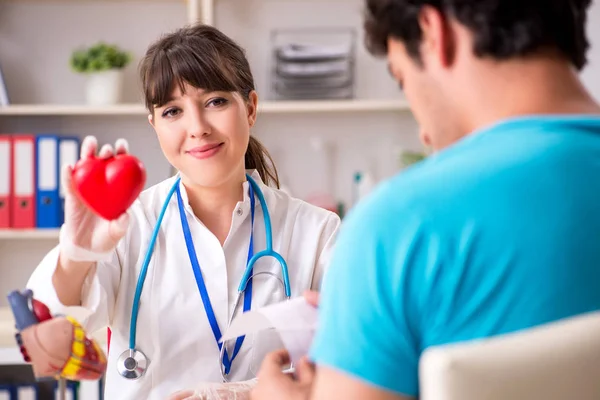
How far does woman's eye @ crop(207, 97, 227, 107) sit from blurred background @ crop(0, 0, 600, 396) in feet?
5.70

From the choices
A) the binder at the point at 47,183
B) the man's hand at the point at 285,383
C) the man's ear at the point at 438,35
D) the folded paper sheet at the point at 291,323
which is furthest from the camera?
the binder at the point at 47,183

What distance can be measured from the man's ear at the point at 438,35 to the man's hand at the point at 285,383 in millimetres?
390

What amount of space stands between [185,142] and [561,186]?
1024 millimetres

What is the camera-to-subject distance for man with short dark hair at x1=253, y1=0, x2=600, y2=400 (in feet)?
2.43

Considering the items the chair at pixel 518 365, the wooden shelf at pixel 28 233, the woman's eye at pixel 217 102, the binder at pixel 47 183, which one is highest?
the woman's eye at pixel 217 102

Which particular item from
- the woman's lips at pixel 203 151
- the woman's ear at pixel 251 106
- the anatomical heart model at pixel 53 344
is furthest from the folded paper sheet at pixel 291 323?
the woman's ear at pixel 251 106

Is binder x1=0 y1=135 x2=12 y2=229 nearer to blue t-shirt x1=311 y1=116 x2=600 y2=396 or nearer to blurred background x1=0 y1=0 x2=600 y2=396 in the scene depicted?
blurred background x1=0 y1=0 x2=600 y2=396

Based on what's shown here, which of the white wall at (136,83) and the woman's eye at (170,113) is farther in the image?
the white wall at (136,83)

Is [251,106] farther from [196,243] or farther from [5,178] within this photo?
[5,178]

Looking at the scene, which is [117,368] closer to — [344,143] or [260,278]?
[260,278]

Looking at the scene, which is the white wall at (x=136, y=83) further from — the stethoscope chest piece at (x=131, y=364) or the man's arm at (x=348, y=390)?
the man's arm at (x=348, y=390)

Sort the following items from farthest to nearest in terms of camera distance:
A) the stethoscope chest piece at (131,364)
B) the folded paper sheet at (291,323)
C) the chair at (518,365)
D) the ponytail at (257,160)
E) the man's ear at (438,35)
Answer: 1. the ponytail at (257,160)
2. the stethoscope chest piece at (131,364)
3. the folded paper sheet at (291,323)
4. the man's ear at (438,35)
5. the chair at (518,365)

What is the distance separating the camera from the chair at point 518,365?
0.71 meters

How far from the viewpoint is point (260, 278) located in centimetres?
167
